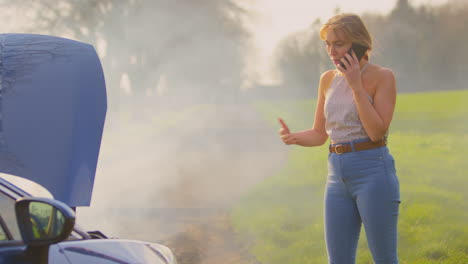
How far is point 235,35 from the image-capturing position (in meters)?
20.1

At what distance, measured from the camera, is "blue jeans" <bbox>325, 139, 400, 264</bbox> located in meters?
3.21

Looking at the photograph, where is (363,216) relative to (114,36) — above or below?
above

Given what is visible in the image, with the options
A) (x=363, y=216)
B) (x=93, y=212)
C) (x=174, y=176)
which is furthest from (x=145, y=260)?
(x=174, y=176)

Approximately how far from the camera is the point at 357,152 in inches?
129

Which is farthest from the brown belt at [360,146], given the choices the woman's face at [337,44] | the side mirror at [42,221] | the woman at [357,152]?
the side mirror at [42,221]

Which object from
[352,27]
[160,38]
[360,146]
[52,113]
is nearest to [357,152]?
[360,146]

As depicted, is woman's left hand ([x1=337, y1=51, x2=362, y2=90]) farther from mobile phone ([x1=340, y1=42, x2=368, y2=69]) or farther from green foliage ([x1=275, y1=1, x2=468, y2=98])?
green foliage ([x1=275, y1=1, x2=468, y2=98])

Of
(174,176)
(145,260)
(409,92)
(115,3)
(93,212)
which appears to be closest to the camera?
(145,260)

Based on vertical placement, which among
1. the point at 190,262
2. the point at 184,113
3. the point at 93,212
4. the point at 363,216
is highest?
the point at 363,216

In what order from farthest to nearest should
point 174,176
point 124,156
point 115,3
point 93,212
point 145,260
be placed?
point 115,3
point 124,156
point 174,176
point 93,212
point 145,260

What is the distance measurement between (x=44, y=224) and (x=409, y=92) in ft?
54.5

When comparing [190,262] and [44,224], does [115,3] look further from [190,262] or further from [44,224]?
[44,224]

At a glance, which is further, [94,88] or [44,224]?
[94,88]

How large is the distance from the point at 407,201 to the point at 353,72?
18.4ft
